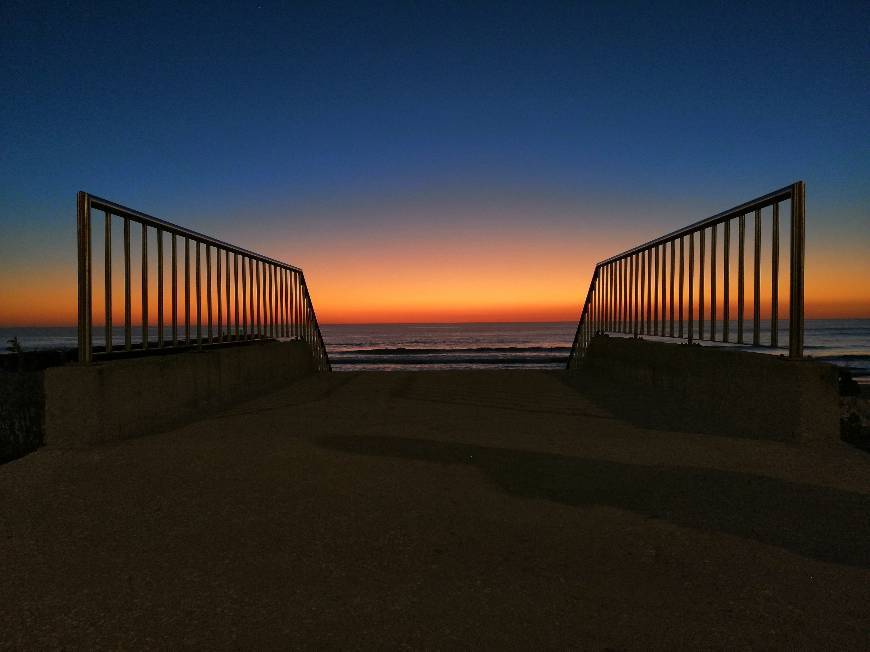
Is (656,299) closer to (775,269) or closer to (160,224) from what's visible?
(775,269)

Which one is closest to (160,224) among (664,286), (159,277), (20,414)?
(159,277)

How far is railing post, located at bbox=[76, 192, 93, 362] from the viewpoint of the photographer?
158 inches

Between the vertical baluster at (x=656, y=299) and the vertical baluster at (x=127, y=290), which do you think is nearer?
the vertical baluster at (x=127, y=290)

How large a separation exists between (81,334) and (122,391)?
52 cm

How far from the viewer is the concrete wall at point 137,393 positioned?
156 inches

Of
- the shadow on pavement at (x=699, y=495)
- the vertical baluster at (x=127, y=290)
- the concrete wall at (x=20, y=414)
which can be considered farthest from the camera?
the concrete wall at (x=20, y=414)

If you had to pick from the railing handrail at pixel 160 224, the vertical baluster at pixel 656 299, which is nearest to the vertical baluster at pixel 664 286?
the vertical baluster at pixel 656 299

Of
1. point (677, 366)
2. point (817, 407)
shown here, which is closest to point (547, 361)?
point (677, 366)

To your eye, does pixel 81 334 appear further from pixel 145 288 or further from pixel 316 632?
pixel 316 632

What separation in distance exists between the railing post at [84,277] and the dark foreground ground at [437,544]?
695 mm

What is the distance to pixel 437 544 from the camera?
243cm

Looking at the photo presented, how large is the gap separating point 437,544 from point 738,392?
3.34 meters

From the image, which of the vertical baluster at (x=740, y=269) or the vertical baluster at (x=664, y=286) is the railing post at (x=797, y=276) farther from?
the vertical baluster at (x=664, y=286)

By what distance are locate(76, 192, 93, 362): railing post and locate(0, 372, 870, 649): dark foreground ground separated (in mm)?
695
